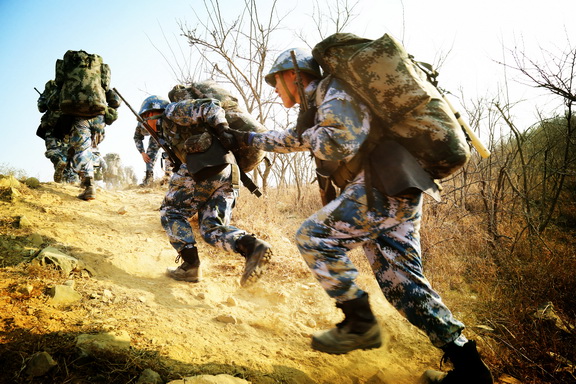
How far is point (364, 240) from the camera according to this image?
5.67 ft

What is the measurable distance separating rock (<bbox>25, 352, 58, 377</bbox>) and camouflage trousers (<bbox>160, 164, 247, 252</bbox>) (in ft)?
4.89

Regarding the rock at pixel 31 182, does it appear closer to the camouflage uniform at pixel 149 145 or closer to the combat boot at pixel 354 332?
the camouflage uniform at pixel 149 145

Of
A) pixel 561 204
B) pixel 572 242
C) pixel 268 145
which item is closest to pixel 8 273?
pixel 268 145

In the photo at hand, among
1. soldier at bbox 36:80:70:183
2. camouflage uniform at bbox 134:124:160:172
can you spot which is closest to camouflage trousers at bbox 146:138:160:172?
camouflage uniform at bbox 134:124:160:172

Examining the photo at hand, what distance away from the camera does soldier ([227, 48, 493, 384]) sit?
159 centimetres

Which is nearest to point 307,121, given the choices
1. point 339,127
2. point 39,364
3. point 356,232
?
point 339,127

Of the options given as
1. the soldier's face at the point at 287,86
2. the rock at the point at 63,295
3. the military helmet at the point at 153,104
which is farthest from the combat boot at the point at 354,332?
the military helmet at the point at 153,104

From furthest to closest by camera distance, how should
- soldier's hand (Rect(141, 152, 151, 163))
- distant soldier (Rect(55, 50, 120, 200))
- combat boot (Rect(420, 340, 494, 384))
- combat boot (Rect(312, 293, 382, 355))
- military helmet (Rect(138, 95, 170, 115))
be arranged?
soldier's hand (Rect(141, 152, 151, 163))
distant soldier (Rect(55, 50, 120, 200))
military helmet (Rect(138, 95, 170, 115))
combat boot (Rect(312, 293, 382, 355))
combat boot (Rect(420, 340, 494, 384))

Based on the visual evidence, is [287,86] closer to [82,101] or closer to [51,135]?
[82,101]

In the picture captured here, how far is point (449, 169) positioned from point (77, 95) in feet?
17.1

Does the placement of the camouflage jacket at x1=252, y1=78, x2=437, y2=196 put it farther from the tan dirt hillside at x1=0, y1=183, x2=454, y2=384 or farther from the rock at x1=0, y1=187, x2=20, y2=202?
the rock at x1=0, y1=187, x2=20, y2=202

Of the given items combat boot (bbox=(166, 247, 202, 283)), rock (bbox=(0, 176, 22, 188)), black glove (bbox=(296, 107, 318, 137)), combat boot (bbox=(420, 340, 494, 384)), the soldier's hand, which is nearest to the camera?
combat boot (bbox=(420, 340, 494, 384))

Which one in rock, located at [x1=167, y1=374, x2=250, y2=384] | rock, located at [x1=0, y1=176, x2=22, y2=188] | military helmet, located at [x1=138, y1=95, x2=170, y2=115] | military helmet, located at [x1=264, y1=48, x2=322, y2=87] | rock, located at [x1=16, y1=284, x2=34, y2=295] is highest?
military helmet, located at [x1=138, y1=95, x2=170, y2=115]

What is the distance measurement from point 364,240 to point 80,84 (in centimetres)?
500
